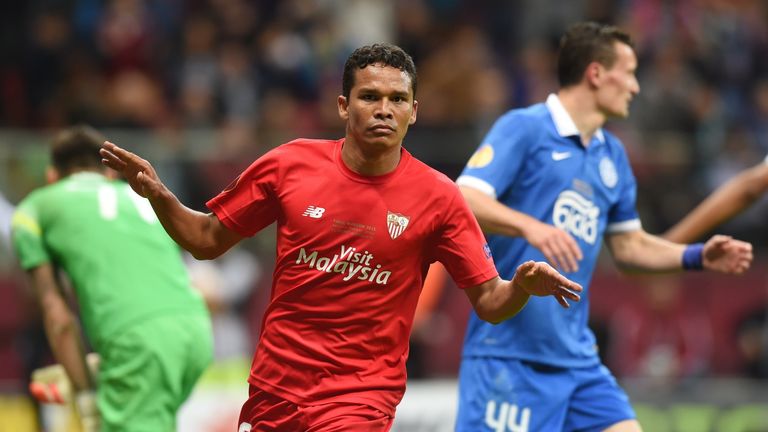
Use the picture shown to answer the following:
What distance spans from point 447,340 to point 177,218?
8925mm

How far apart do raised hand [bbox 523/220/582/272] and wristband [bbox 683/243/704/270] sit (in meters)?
1.23

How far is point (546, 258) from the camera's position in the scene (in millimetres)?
6941

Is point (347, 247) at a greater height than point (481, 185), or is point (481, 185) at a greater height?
point (481, 185)

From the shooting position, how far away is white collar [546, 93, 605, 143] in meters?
7.21

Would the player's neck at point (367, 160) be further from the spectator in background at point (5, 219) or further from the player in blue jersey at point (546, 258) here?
the spectator in background at point (5, 219)

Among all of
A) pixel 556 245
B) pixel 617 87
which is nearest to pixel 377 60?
pixel 556 245

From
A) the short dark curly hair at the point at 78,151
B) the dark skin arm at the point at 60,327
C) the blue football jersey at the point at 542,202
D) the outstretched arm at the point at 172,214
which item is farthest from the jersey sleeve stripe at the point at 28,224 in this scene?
the blue football jersey at the point at 542,202

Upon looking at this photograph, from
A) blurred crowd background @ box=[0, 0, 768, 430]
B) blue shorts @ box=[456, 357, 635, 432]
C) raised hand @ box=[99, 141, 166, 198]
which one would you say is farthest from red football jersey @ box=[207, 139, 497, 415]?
blurred crowd background @ box=[0, 0, 768, 430]

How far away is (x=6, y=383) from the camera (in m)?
13.2

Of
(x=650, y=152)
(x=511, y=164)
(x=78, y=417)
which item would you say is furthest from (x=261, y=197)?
(x=650, y=152)

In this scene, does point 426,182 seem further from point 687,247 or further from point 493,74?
point 493,74

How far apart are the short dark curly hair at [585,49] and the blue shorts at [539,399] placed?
1.68 m

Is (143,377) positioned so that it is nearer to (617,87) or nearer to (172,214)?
(172,214)

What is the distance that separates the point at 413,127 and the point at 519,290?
9.17 m
